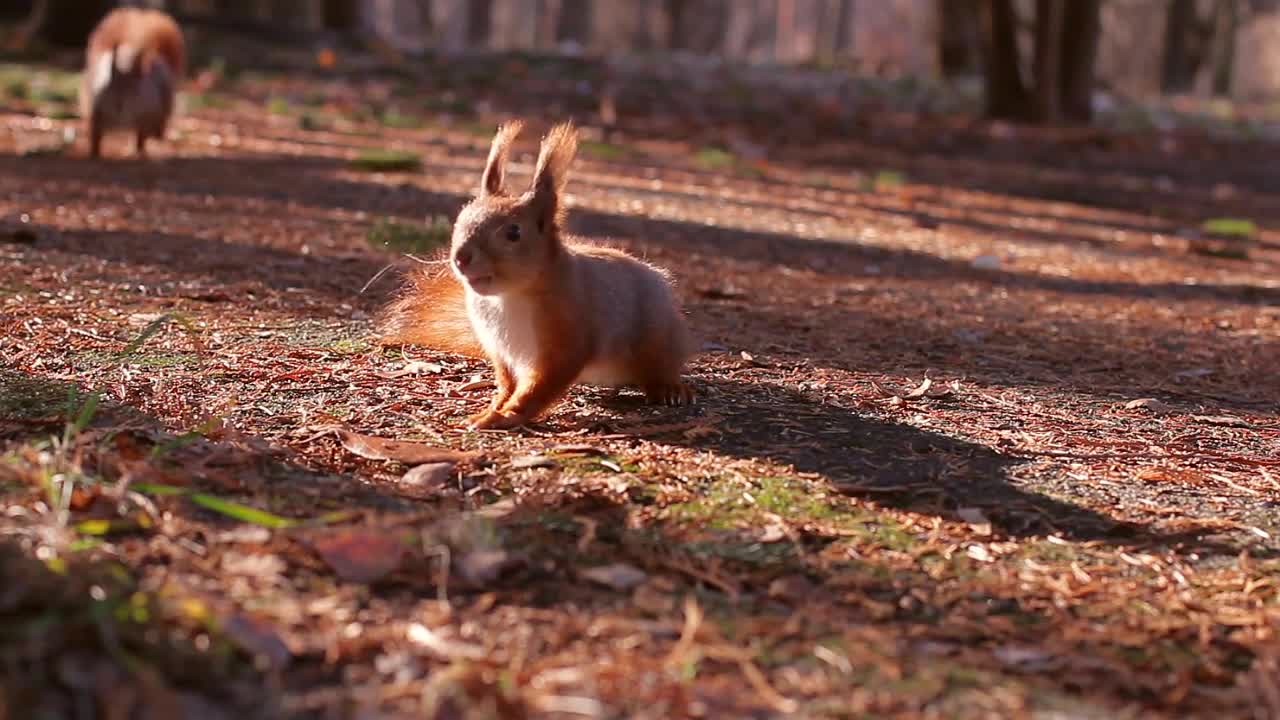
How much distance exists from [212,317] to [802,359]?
174 centimetres

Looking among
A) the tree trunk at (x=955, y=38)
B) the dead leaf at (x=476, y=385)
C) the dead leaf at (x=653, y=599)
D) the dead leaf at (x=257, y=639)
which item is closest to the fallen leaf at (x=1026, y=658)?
the dead leaf at (x=653, y=599)

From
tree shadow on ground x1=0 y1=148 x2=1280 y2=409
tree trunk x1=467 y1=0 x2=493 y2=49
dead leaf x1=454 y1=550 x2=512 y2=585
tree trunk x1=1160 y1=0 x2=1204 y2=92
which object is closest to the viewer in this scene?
dead leaf x1=454 y1=550 x2=512 y2=585

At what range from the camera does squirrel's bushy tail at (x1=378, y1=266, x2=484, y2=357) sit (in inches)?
158

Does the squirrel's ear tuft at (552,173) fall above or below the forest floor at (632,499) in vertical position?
above

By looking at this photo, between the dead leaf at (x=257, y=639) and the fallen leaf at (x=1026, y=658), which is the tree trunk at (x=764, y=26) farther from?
the dead leaf at (x=257, y=639)

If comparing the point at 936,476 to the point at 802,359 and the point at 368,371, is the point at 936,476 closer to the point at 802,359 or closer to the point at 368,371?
the point at 802,359

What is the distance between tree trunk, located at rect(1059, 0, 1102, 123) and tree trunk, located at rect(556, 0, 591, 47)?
15.9 meters

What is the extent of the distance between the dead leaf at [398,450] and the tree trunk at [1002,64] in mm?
12049

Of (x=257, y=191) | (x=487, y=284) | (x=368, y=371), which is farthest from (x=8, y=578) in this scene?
(x=257, y=191)

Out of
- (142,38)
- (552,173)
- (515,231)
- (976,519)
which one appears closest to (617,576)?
(976,519)

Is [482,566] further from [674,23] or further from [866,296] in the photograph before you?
[674,23]

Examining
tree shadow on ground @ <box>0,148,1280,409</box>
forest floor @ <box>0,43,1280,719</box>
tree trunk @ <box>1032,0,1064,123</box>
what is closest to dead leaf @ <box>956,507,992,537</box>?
forest floor @ <box>0,43,1280,719</box>

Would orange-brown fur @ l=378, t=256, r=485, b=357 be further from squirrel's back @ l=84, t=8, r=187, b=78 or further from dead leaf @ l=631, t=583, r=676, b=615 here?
squirrel's back @ l=84, t=8, r=187, b=78

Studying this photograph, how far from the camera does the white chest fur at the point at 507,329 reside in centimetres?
339
